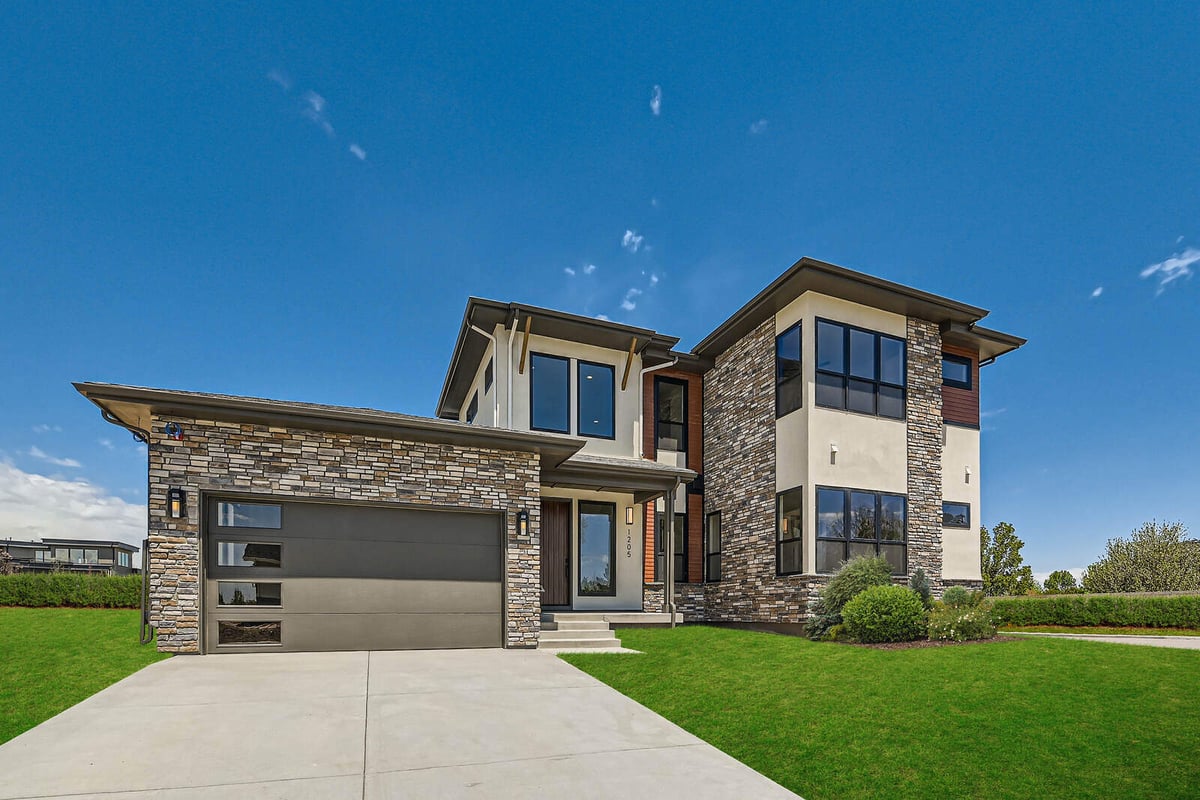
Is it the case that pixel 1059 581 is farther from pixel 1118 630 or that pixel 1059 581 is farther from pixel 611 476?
pixel 611 476

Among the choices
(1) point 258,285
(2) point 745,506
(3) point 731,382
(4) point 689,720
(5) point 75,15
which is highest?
(5) point 75,15

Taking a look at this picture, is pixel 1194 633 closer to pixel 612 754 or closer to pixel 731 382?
pixel 731 382

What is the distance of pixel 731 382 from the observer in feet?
54.4

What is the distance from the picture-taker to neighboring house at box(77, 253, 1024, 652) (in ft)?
30.8

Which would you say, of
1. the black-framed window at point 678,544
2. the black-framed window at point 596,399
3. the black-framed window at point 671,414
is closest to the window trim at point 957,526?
the black-framed window at point 678,544

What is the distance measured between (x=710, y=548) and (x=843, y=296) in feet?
22.5

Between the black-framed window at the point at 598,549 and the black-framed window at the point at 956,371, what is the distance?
890cm

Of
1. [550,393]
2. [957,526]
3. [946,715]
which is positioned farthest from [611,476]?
[957,526]

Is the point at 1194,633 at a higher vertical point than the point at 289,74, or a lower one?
lower

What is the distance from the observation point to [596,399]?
15328 millimetres

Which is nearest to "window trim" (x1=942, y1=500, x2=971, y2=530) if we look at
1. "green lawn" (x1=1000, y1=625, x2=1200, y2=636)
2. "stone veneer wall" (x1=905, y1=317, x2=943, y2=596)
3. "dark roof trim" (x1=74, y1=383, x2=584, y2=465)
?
"stone veneer wall" (x1=905, y1=317, x2=943, y2=596)

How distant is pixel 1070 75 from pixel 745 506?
10.8 metres

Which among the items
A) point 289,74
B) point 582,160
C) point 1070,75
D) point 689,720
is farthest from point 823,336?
point 289,74

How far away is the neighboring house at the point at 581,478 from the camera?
30.8ft
